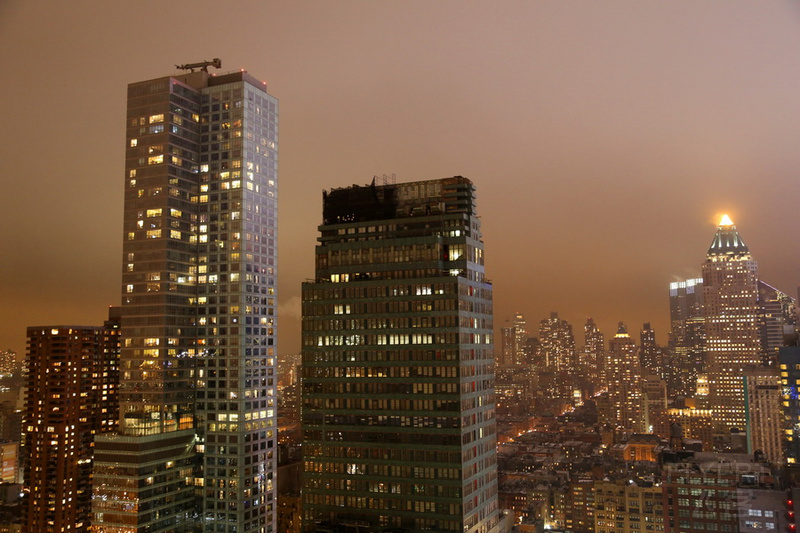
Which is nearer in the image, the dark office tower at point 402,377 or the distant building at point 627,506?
the dark office tower at point 402,377

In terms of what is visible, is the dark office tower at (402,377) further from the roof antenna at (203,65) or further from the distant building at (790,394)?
the distant building at (790,394)

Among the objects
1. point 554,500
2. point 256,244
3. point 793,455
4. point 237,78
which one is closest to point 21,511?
point 256,244

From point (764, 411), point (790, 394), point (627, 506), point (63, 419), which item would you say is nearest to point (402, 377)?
point (627, 506)

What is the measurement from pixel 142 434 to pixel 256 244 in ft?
109

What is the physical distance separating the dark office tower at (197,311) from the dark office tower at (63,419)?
60.4m

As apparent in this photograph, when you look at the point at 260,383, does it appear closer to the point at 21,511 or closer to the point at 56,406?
the point at 56,406

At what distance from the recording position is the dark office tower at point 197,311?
97.4 meters

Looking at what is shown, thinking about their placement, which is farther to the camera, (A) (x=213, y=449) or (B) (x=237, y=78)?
(B) (x=237, y=78)

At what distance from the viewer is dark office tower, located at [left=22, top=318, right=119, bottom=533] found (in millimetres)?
144000

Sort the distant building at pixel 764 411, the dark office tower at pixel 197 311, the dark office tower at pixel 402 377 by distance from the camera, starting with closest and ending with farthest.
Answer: the dark office tower at pixel 402 377, the dark office tower at pixel 197 311, the distant building at pixel 764 411

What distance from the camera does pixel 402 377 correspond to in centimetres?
8162

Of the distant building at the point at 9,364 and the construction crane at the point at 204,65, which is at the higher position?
the construction crane at the point at 204,65

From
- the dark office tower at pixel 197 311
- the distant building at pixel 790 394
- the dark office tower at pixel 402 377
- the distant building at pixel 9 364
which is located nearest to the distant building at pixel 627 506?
the distant building at pixel 790 394

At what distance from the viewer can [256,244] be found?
109375 mm
